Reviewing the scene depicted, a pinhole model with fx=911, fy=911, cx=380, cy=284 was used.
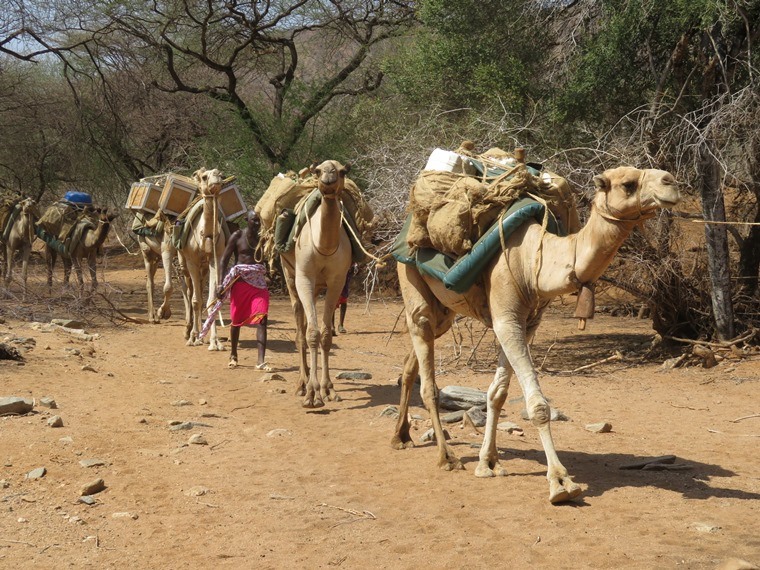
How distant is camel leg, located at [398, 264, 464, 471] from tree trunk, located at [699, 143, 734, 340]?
5.31 m

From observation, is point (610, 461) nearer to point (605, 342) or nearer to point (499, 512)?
point (499, 512)

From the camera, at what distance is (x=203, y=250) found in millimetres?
13336

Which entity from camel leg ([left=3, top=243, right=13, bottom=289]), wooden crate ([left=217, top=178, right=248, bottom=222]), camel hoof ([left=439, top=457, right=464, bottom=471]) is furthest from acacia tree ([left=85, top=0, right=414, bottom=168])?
camel hoof ([left=439, top=457, right=464, bottom=471])

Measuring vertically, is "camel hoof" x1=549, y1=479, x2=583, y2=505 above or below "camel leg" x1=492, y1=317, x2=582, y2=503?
below

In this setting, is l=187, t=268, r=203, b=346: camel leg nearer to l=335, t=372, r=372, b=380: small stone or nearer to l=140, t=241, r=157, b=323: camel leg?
l=140, t=241, r=157, b=323: camel leg

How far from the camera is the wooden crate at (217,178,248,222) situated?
13.9 metres

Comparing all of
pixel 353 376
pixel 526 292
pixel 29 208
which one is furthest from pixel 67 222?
pixel 526 292

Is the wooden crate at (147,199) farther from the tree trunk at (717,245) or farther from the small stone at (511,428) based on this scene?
the small stone at (511,428)

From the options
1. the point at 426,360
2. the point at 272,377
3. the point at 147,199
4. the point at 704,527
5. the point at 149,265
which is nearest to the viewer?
the point at 704,527

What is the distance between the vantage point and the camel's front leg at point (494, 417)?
648 cm

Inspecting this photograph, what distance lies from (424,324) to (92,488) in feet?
9.04

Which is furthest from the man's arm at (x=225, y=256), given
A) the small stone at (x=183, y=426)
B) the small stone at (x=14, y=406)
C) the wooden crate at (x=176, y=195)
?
the small stone at (x=14, y=406)

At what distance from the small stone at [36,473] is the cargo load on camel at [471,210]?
10.4ft

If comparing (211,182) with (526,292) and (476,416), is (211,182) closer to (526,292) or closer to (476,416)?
(476,416)
